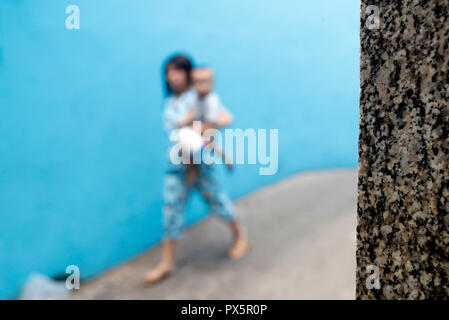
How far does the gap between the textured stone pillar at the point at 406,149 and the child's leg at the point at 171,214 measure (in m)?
2.00

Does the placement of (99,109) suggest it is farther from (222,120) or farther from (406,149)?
(406,149)

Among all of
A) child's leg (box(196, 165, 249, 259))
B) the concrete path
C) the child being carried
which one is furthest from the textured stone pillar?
child's leg (box(196, 165, 249, 259))

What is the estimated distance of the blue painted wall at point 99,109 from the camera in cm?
237

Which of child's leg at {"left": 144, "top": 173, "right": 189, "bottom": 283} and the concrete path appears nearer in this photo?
the concrete path

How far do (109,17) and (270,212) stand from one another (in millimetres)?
2444

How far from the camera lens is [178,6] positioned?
10.4 ft

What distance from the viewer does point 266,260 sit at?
2967 millimetres

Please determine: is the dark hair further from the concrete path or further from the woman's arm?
the concrete path

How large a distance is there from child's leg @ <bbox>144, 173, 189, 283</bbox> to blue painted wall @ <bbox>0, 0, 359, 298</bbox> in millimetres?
409

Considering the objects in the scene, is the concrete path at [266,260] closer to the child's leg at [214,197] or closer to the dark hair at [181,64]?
the child's leg at [214,197]

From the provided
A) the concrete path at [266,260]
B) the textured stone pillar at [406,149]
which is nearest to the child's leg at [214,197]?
the concrete path at [266,260]

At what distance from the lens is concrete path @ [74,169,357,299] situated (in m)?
2.56

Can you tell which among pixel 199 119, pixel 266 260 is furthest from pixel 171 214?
pixel 266 260

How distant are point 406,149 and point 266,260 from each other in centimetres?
232
